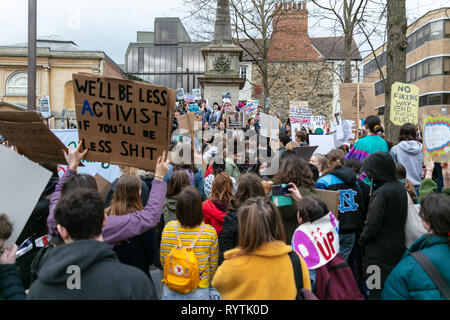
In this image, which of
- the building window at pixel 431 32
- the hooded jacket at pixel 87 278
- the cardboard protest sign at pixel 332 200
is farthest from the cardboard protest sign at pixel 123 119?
the building window at pixel 431 32

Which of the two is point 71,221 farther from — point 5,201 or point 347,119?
point 347,119

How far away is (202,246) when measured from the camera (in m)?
3.28

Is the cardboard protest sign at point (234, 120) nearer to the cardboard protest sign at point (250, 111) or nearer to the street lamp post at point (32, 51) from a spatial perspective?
the cardboard protest sign at point (250, 111)

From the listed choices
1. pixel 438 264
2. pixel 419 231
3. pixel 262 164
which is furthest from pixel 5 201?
pixel 262 164

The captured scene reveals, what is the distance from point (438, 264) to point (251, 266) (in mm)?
1143

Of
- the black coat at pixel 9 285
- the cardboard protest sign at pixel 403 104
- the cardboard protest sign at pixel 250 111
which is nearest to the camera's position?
the black coat at pixel 9 285

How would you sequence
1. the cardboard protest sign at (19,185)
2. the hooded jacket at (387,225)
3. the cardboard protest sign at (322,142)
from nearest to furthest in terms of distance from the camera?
the cardboard protest sign at (19,185)
the hooded jacket at (387,225)
the cardboard protest sign at (322,142)

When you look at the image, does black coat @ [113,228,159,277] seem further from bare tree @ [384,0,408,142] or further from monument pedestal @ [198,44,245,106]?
monument pedestal @ [198,44,245,106]

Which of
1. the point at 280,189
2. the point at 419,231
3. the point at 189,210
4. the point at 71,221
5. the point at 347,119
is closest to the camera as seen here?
the point at 71,221

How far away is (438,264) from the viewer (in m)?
2.40

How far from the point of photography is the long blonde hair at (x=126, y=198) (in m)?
3.36

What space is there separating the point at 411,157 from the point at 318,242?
146 inches

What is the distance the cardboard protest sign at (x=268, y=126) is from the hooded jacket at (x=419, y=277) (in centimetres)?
675

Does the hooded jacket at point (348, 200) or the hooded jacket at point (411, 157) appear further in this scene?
the hooded jacket at point (411, 157)
